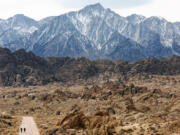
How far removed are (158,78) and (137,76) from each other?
668 inches

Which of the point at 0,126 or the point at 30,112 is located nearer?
the point at 0,126

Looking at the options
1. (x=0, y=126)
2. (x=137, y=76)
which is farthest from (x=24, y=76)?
(x=0, y=126)

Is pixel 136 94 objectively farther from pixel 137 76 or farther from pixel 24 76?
pixel 24 76

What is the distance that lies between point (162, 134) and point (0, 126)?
2614cm

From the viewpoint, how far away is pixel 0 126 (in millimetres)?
44469

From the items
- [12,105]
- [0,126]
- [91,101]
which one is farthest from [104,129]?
[12,105]

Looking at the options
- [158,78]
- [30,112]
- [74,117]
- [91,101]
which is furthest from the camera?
[158,78]

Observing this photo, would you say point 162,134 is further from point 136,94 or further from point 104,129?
point 136,94

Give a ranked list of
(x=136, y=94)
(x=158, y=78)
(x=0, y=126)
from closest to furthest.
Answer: (x=0, y=126), (x=136, y=94), (x=158, y=78)

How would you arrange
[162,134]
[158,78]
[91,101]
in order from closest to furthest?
[162,134]
[91,101]
[158,78]

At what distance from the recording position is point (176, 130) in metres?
31.5

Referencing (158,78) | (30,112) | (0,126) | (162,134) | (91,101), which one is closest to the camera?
(162,134)

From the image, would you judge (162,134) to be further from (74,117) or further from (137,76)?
(137,76)

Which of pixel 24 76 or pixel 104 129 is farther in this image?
pixel 24 76
